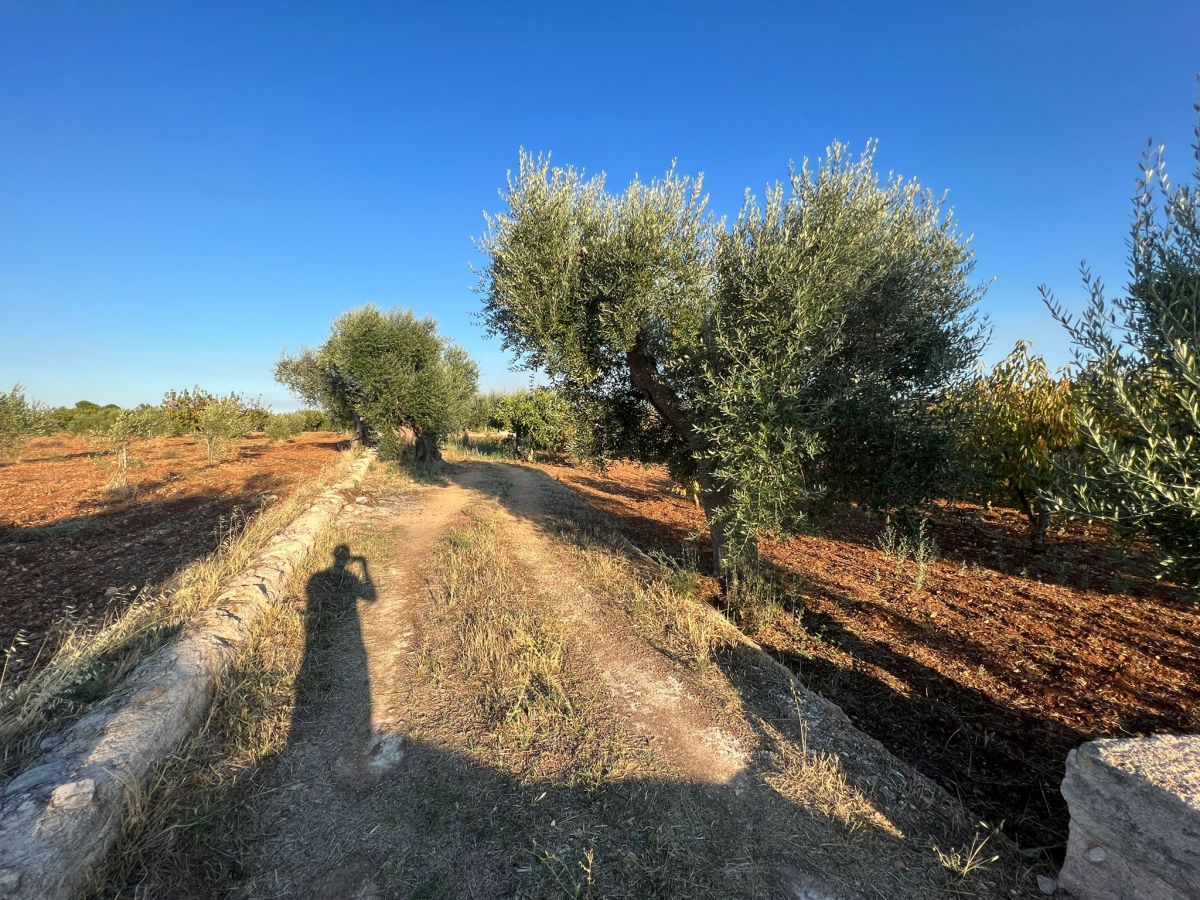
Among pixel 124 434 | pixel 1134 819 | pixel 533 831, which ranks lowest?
pixel 533 831

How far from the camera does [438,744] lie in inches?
182

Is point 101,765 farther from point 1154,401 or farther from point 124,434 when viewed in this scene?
point 124,434

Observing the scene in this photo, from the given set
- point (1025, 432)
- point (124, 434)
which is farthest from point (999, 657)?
point (124, 434)

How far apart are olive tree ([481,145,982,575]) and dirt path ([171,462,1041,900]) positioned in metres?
3.12

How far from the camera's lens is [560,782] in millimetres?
4180

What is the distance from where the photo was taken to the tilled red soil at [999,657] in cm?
481

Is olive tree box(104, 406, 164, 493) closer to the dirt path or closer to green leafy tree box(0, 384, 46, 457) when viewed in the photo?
green leafy tree box(0, 384, 46, 457)

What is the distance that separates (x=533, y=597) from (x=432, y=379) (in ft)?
55.0

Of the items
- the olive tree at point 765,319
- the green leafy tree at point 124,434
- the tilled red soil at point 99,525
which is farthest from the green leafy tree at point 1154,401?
the green leafy tree at point 124,434

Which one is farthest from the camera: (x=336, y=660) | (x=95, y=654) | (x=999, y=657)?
(x=999, y=657)

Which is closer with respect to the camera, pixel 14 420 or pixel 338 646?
pixel 338 646

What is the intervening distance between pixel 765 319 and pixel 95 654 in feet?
30.2

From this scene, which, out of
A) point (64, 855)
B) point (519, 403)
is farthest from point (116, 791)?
point (519, 403)

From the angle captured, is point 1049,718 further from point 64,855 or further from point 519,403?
point 519,403
